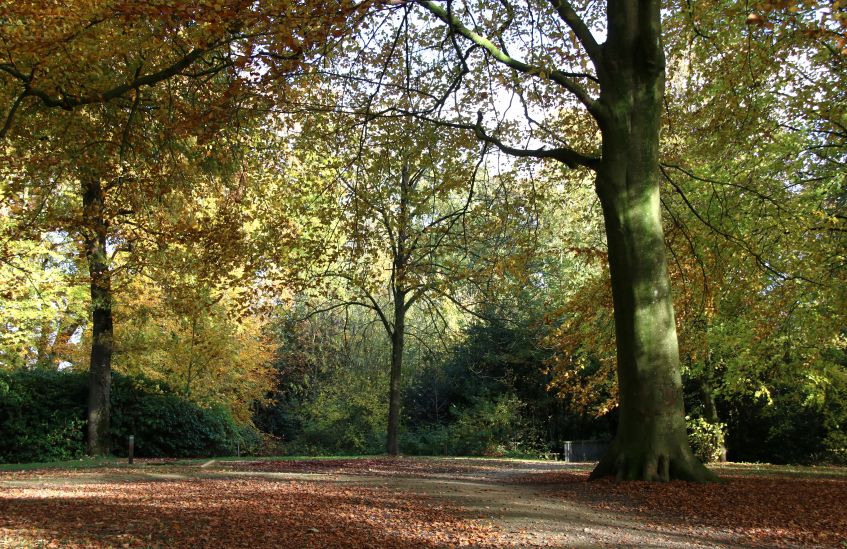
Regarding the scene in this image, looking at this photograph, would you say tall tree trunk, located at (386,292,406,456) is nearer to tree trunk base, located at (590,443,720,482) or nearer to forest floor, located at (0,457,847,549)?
forest floor, located at (0,457,847,549)

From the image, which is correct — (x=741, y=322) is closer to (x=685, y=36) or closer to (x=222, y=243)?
(x=685, y=36)

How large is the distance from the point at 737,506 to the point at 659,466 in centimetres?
138

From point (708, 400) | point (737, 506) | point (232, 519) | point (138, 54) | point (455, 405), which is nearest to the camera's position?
point (232, 519)

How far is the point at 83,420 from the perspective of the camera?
62.2 ft

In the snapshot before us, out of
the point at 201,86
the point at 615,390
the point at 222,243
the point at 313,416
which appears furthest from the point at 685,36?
the point at 313,416

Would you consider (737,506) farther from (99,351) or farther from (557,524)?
(99,351)

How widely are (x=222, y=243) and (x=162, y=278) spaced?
4.00 m

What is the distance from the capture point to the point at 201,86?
11297 mm

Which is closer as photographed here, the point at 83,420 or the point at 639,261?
the point at 639,261

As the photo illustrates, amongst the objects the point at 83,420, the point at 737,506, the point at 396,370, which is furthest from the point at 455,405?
the point at 737,506

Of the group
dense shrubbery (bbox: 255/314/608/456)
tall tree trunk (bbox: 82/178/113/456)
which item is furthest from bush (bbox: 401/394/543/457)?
tall tree trunk (bbox: 82/178/113/456)

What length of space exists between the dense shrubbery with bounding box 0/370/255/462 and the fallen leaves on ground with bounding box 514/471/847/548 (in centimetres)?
1536

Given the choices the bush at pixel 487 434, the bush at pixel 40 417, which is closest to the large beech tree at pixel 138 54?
the bush at pixel 40 417

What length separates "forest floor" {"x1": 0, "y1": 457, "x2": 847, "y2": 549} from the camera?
5137mm
